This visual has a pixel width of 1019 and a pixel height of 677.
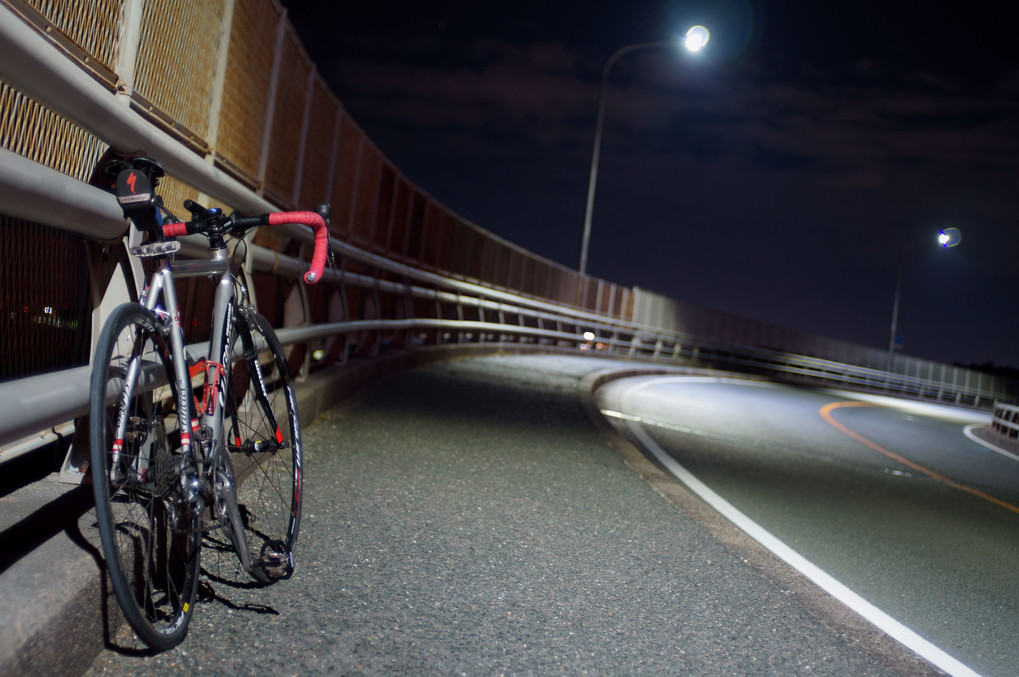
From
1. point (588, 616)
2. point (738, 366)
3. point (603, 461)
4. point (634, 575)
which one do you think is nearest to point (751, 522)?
point (603, 461)

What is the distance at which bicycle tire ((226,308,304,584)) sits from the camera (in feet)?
11.2

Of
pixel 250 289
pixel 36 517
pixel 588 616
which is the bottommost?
pixel 588 616

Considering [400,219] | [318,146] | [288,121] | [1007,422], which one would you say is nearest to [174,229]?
[288,121]

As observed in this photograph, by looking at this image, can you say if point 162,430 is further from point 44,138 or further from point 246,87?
point 246,87

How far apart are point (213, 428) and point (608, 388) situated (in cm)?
1286

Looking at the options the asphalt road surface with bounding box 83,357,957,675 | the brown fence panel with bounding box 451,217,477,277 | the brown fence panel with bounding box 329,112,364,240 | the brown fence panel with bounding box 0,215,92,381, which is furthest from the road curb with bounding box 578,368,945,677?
the brown fence panel with bounding box 451,217,477,277

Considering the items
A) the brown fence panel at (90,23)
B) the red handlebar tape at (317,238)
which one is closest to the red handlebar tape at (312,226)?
the red handlebar tape at (317,238)

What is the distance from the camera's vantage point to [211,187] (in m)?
4.05

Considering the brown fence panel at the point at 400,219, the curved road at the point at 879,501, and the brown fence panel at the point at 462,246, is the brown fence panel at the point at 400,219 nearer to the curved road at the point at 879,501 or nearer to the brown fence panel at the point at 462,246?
the brown fence panel at the point at 462,246

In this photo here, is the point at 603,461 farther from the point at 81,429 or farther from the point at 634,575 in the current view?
the point at 81,429

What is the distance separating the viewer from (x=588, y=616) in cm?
349

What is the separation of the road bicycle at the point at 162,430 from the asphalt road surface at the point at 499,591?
208 millimetres

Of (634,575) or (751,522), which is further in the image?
(751,522)

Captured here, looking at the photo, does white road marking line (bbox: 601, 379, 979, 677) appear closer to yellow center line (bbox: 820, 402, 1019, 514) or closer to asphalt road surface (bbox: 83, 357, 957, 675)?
asphalt road surface (bbox: 83, 357, 957, 675)
